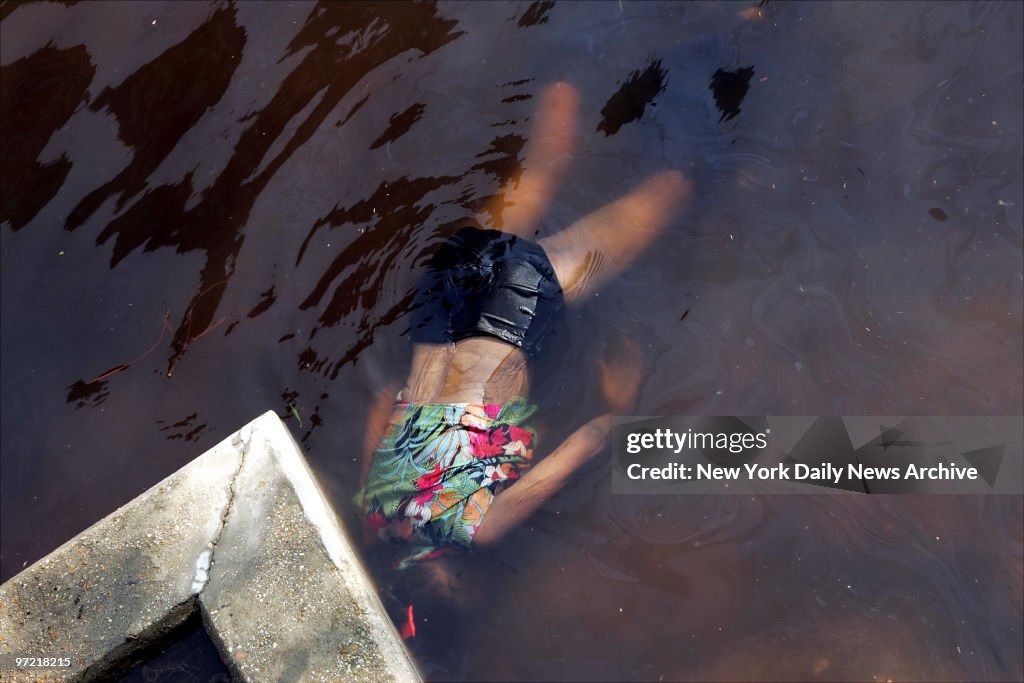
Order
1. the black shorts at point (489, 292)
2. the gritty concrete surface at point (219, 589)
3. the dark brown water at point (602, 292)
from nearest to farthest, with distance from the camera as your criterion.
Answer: the gritty concrete surface at point (219, 589), the black shorts at point (489, 292), the dark brown water at point (602, 292)

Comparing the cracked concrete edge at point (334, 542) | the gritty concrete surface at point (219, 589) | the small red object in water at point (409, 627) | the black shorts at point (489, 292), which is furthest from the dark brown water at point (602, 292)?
the gritty concrete surface at point (219, 589)

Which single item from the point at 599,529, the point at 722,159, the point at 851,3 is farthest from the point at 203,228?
the point at 851,3

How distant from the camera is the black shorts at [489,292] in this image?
3.20 meters

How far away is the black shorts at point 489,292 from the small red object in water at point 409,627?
1.26 m

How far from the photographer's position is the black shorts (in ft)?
10.5

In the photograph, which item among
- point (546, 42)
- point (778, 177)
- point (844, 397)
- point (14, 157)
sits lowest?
point (844, 397)

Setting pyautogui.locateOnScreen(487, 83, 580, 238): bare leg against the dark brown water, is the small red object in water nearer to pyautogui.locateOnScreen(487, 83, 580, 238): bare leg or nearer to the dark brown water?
the dark brown water

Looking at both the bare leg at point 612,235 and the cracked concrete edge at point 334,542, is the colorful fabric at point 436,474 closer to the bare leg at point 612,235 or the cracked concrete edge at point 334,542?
the cracked concrete edge at point 334,542

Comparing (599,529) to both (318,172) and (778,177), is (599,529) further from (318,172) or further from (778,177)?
(318,172)

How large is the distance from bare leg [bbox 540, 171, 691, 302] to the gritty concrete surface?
5.41 feet

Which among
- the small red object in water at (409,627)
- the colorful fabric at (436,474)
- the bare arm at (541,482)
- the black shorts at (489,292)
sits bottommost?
the small red object in water at (409,627)

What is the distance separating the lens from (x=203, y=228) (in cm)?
362

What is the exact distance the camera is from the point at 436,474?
305 centimetres

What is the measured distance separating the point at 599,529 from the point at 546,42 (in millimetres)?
2574
